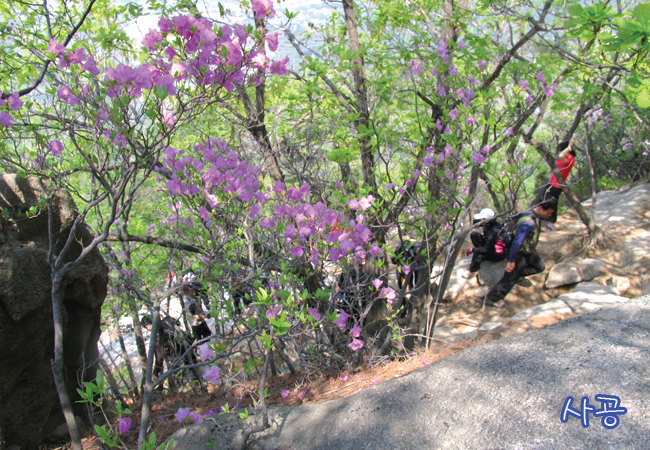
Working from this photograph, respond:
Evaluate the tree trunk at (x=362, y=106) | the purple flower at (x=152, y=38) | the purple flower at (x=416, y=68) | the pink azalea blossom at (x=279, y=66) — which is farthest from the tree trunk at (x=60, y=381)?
the purple flower at (x=416, y=68)

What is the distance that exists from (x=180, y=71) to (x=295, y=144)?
206 cm

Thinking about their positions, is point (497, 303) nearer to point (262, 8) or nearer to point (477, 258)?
point (477, 258)

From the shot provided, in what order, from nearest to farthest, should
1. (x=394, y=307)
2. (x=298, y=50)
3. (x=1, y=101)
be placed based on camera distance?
1. (x=1, y=101)
2. (x=394, y=307)
3. (x=298, y=50)

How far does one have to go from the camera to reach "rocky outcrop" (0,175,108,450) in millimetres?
2652

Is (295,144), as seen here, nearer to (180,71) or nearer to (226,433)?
(180,71)

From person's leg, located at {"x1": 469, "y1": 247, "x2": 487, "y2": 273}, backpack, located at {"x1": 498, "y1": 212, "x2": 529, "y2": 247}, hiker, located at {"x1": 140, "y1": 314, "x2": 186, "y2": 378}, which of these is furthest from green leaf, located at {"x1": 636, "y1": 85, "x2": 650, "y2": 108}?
person's leg, located at {"x1": 469, "y1": 247, "x2": 487, "y2": 273}

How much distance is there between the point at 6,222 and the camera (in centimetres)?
280

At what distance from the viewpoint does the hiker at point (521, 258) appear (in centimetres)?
546

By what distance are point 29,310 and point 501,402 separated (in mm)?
3102

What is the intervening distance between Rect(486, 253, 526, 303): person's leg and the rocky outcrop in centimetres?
524

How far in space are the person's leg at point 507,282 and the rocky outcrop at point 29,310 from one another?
5.24m

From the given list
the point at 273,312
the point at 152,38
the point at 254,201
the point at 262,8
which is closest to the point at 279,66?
the point at 262,8

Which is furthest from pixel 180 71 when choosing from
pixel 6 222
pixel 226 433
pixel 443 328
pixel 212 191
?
pixel 443 328

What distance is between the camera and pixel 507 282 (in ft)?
18.7
